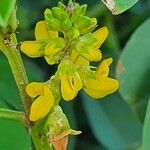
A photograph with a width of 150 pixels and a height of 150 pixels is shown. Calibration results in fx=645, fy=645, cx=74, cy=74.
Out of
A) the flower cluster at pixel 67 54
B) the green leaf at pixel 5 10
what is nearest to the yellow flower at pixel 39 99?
the flower cluster at pixel 67 54

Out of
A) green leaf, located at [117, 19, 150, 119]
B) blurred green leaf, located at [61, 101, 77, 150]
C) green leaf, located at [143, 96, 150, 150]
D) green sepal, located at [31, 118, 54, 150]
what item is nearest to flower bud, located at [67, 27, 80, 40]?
green sepal, located at [31, 118, 54, 150]

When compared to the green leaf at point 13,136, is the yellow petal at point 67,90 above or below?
above

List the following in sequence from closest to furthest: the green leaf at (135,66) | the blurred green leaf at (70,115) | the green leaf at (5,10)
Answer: the green leaf at (5,10)
the green leaf at (135,66)
the blurred green leaf at (70,115)

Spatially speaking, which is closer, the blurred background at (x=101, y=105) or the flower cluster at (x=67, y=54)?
the flower cluster at (x=67, y=54)

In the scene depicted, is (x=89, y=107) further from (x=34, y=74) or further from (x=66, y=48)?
(x=66, y=48)

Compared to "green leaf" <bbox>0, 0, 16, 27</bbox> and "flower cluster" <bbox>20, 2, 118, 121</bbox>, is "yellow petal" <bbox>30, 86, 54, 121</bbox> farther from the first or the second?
"green leaf" <bbox>0, 0, 16, 27</bbox>

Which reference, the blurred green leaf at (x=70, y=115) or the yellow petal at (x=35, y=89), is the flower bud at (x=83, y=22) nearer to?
the yellow petal at (x=35, y=89)

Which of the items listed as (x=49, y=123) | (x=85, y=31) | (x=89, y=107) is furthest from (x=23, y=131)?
(x=89, y=107)
